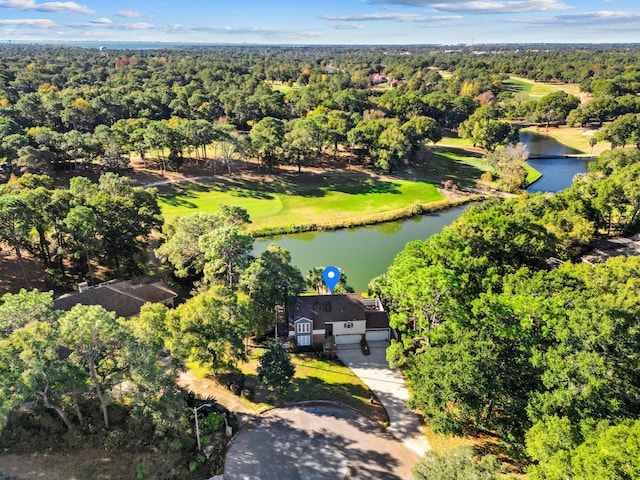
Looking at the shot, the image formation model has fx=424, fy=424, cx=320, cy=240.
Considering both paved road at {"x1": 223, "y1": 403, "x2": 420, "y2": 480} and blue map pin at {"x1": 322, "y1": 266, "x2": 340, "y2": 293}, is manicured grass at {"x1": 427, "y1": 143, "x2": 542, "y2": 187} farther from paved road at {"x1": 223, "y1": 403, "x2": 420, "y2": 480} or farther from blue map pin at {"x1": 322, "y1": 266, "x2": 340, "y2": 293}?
paved road at {"x1": 223, "y1": 403, "x2": 420, "y2": 480}

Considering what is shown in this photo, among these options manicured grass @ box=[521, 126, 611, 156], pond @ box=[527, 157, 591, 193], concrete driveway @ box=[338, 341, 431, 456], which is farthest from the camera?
manicured grass @ box=[521, 126, 611, 156]

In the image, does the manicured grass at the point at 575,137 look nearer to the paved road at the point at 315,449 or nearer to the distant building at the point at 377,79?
the distant building at the point at 377,79

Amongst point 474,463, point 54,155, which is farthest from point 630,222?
point 54,155

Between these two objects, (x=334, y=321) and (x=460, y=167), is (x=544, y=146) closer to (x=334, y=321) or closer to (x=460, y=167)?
(x=460, y=167)

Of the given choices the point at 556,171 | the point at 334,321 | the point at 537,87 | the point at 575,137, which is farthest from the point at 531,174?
the point at 537,87

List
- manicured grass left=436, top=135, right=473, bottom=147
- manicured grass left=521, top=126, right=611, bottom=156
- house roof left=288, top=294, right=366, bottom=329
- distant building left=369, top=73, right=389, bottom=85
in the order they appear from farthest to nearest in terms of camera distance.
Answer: distant building left=369, top=73, right=389, bottom=85 → manicured grass left=436, top=135, right=473, bottom=147 → manicured grass left=521, top=126, right=611, bottom=156 → house roof left=288, top=294, right=366, bottom=329

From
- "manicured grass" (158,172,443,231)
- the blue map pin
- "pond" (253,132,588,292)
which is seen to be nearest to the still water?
"pond" (253,132,588,292)
